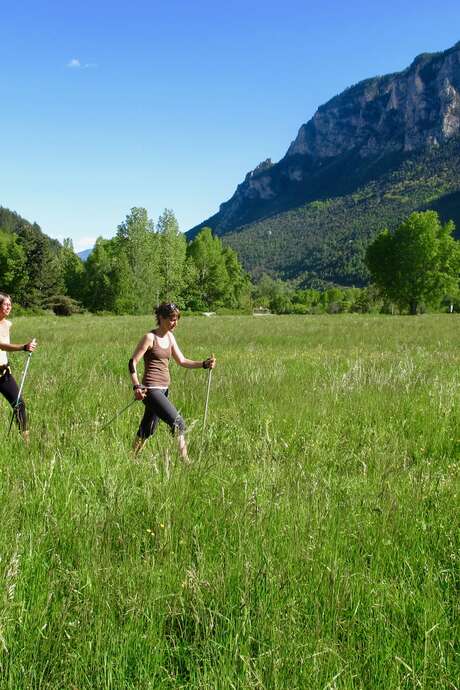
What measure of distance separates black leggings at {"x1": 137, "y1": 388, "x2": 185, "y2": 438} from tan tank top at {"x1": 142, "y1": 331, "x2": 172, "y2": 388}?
0.46 ft

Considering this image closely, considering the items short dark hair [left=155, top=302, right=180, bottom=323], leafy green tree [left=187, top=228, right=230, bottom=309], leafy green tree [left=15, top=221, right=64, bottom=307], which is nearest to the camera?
short dark hair [left=155, top=302, right=180, bottom=323]

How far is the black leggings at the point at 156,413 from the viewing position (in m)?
5.43

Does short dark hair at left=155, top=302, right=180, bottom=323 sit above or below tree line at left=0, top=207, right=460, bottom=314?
below

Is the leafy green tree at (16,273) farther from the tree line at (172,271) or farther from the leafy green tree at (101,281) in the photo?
the leafy green tree at (101,281)

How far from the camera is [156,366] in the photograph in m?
5.79

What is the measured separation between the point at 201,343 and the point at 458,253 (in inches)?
1957

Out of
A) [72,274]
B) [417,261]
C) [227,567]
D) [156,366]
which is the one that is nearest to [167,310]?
[156,366]

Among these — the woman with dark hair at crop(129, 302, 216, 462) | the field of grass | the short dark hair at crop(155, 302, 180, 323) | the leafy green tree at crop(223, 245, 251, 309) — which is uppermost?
the leafy green tree at crop(223, 245, 251, 309)

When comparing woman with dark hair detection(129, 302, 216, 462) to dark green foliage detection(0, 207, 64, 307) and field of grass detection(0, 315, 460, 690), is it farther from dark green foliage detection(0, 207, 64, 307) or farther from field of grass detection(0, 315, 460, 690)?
dark green foliage detection(0, 207, 64, 307)

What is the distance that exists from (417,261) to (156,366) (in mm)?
55139

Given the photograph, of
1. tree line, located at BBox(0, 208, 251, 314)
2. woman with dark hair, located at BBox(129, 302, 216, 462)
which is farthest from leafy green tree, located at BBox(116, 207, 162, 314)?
woman with dark hair, located at BBox(129, 302, 216, 462)

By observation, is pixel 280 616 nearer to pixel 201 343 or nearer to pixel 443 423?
pixel 443 423

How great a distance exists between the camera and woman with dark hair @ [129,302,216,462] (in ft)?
17.8

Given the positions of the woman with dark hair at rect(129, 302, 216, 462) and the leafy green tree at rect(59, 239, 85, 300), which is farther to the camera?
the leafy green tree at rect(59, 239, 85, 300)
